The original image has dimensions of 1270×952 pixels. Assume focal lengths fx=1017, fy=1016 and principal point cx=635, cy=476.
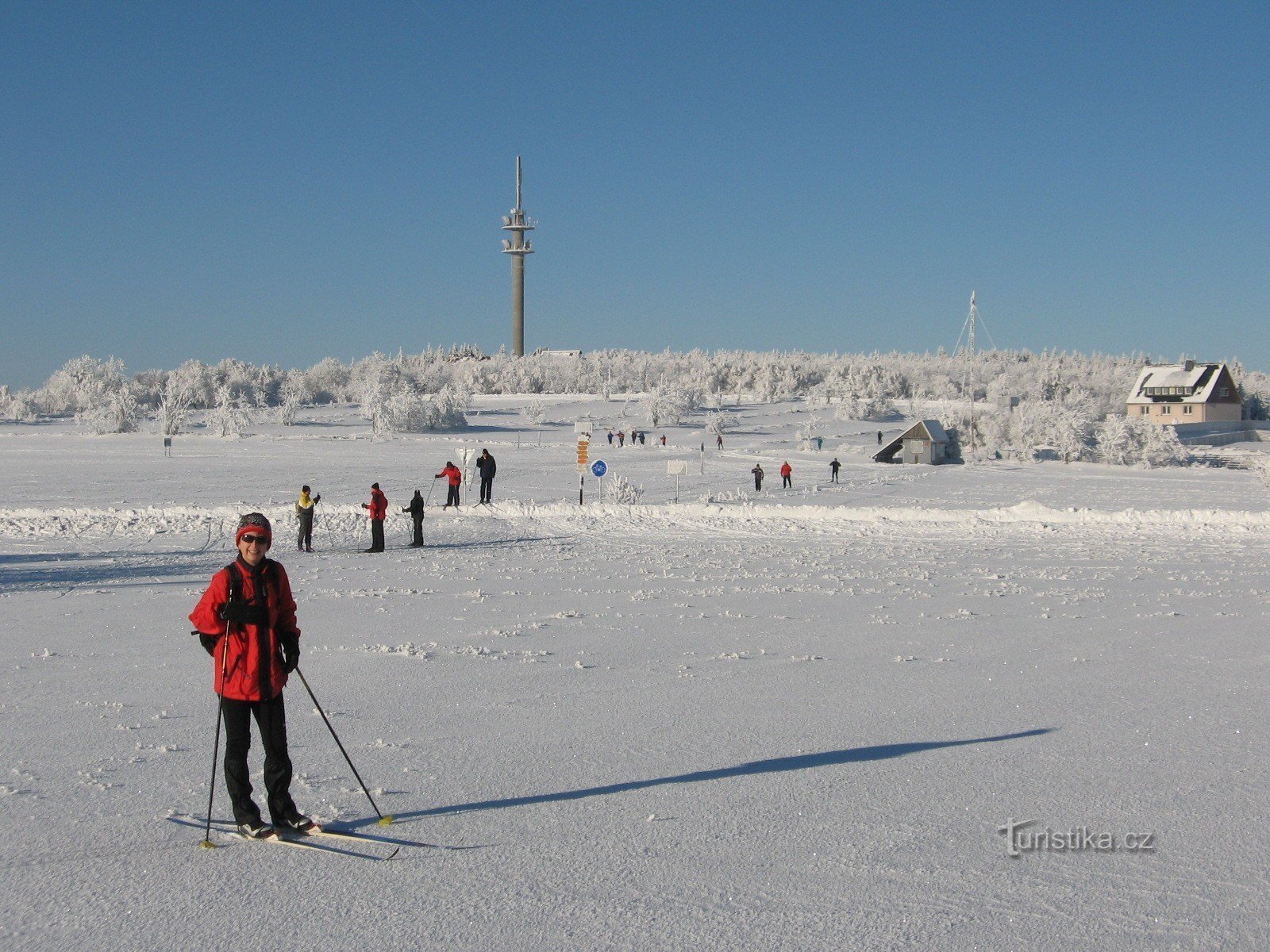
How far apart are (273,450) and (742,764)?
5603 centimetres

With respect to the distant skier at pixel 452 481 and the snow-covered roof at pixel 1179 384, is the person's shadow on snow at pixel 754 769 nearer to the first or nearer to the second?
the distant skier at pixel 452 481

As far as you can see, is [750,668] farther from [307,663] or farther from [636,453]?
→ [636,453]

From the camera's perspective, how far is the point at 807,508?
2917cm

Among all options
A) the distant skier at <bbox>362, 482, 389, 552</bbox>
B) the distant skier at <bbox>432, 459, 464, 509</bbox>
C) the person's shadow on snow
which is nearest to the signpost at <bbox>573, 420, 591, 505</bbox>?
the distant skier at <bbox>432, 459, 464, 509</bbox>

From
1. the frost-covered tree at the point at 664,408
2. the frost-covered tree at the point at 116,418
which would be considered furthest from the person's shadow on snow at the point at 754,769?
the frost-covered tree at the point at 664,408

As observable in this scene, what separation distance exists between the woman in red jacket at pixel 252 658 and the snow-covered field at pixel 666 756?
0.21 meters

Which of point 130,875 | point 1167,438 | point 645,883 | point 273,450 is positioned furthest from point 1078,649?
point 1167,438

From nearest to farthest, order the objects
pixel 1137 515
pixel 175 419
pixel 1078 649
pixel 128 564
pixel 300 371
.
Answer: pixel 1078 649, pixel 128 564, pixel 1137 515, pixel 175 419, pixel 300 371

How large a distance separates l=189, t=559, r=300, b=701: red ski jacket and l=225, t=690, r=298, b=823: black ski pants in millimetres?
76

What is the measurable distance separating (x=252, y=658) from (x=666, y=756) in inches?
98.7

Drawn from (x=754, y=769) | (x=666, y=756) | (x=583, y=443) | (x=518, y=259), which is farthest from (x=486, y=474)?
(x=518, y=259)

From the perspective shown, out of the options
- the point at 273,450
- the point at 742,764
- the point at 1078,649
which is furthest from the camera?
the point at 273,450

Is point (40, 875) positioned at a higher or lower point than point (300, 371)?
lower

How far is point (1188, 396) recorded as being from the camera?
294ft
